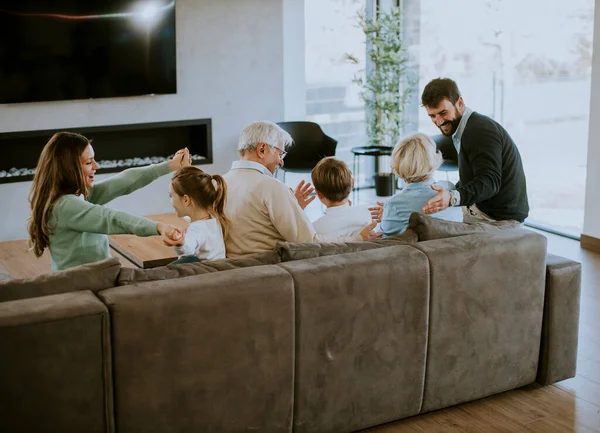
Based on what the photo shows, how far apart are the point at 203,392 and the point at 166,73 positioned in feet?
14.8

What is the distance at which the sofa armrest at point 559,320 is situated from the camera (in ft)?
12.2

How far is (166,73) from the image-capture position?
7078 millimetres

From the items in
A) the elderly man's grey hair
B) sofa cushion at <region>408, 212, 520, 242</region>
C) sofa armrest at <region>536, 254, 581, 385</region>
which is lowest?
sofa armrest at <region>536, 254, 581, 385</region>

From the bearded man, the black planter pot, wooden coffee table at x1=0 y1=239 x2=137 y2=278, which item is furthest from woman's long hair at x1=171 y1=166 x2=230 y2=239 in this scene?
the black planter pot

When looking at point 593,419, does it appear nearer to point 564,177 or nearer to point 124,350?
point 124,350

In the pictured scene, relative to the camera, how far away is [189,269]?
314 cm

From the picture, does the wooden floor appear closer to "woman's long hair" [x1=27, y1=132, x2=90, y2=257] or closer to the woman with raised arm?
the woman with raised arm

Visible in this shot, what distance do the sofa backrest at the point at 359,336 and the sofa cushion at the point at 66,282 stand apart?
25.4 inches

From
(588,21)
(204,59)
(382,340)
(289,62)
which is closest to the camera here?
(382,340)

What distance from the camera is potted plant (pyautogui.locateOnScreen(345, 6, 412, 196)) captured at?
782cm

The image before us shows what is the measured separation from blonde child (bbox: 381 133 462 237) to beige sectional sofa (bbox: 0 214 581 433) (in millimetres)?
322

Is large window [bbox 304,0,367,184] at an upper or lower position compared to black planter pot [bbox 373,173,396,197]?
upper

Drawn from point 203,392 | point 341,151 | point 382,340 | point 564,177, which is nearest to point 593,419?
point 382,340

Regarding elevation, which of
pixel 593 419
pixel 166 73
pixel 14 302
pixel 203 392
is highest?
pixel 166 73
